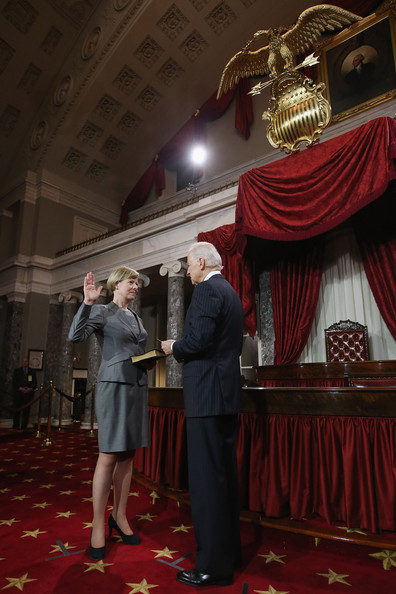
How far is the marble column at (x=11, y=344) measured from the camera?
1016cm

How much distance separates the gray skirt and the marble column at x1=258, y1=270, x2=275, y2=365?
4333mm

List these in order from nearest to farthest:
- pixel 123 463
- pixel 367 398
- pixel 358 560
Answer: pixel 358 560, pixel 123 463, pixel 367 398

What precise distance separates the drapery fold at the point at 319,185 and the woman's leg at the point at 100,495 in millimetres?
3667

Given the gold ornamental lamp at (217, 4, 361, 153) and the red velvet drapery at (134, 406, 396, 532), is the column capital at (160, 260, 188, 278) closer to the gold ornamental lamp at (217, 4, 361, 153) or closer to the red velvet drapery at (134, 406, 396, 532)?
the gold ornamental lamp at (217, 4, 361, 153)

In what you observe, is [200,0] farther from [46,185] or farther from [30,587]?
[30,587]

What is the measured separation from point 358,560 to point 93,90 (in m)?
12.3

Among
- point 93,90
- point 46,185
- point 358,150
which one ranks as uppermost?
point 93,90

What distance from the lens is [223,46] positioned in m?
10.6

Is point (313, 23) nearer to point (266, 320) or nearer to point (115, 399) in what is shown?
point (266, 320)

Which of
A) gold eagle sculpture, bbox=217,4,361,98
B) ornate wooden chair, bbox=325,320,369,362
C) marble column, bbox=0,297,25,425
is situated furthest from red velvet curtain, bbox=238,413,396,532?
marble column, bbox=0,297,25,425

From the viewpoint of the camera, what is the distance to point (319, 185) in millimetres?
4648

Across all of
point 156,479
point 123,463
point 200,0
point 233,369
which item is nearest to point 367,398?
point 233,369

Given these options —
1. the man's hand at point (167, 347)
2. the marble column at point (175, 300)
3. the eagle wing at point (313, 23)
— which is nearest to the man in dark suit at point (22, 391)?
the marble column at point (175, 300)

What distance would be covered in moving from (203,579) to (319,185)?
167 inches
